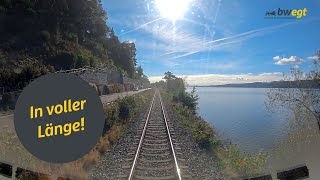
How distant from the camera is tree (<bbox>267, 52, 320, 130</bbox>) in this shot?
1204 centimetres

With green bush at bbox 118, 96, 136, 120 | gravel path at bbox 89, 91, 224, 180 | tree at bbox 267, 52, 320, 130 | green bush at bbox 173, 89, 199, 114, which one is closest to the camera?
gravel path at bbox 89, 91, 224, 180

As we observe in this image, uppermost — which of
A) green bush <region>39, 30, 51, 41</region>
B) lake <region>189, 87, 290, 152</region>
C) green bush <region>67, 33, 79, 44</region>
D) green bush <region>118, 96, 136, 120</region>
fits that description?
green bush <region>39, 30, 51, 41</region>

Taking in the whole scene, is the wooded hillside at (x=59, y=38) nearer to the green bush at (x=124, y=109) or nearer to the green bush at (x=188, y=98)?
the green bush at (x=124, y=109)

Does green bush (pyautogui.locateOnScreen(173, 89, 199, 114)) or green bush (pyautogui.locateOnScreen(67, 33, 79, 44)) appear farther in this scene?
green bush (pyautogui.locateOnScreen(173, 89, 199, 114))

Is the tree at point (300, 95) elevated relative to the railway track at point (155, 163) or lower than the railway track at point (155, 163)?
elevated

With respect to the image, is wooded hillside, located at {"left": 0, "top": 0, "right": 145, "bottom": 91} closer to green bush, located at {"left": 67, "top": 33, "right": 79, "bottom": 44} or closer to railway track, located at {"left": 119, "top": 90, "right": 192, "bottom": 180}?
green bush, located at {"left": 67, "top": 33, "right": 79, "bottom": 44}

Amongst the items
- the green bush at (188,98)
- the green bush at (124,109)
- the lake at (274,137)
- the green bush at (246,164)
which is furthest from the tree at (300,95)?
the green bush at (188,98)

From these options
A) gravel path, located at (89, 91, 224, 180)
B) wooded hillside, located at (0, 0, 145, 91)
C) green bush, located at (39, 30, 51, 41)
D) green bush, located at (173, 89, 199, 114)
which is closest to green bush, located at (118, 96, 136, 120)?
gravel path, located at (89, 91, 224, 180)

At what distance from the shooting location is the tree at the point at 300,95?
39.5 ft

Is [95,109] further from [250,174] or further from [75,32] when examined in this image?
[250,174]

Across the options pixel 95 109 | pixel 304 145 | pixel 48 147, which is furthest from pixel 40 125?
pixel 304 145

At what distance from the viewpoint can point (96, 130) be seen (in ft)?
15.7

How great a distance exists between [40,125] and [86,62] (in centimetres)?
449

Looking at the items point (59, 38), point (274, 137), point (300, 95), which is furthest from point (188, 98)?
point (59, 38)
